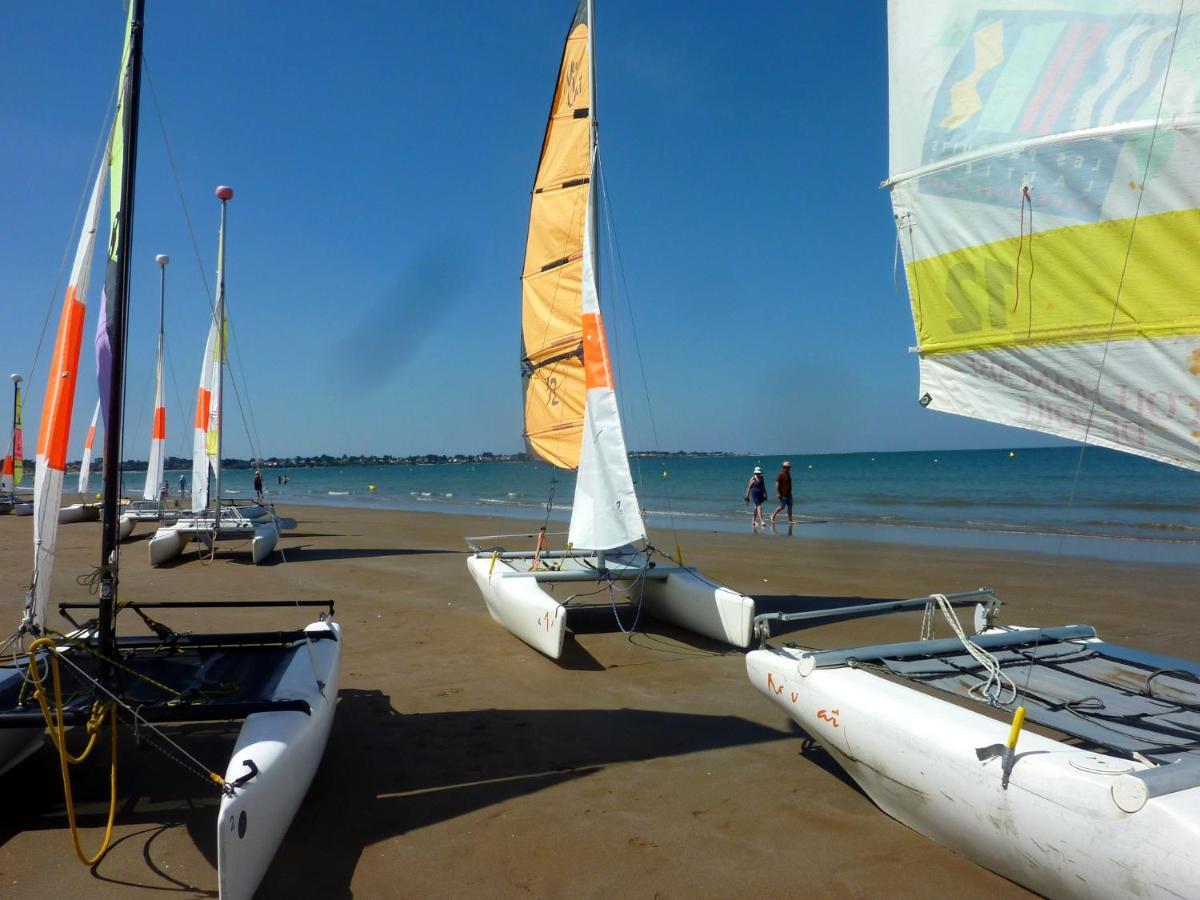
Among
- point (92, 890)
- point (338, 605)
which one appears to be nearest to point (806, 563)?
point (338, 605)

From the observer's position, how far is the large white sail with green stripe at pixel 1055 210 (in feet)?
9.36

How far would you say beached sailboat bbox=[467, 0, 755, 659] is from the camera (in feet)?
24.0

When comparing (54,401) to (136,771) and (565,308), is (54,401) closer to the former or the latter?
(136,771)

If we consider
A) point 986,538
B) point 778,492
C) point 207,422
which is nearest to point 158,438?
point 207,422

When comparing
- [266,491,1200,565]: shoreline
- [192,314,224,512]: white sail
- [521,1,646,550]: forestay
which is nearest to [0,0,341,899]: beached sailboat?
[521,1,646,550]: forestay

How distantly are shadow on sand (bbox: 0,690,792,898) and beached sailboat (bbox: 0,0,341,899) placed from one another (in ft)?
0.47

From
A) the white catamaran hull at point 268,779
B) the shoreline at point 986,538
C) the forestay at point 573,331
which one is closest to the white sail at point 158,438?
the shoreline at point 986,538

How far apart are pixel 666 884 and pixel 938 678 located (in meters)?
1.70

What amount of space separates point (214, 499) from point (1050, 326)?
15.1 metres

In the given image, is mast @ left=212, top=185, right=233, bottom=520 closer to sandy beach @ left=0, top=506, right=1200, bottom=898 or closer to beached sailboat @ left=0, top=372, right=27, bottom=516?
sandy beach @ left=0, top=506, right=1200, bottom=898

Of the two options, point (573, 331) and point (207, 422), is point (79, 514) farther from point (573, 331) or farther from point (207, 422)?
point (573, 331)

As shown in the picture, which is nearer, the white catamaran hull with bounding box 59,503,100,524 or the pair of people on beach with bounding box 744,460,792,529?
the pair of people on beach with bounding box 744,460,792,529

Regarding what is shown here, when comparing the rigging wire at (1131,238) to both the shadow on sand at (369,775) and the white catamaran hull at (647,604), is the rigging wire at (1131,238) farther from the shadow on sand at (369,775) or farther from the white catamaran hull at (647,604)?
the white catamaran hull at (647,604)

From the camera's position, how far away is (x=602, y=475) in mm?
7500
